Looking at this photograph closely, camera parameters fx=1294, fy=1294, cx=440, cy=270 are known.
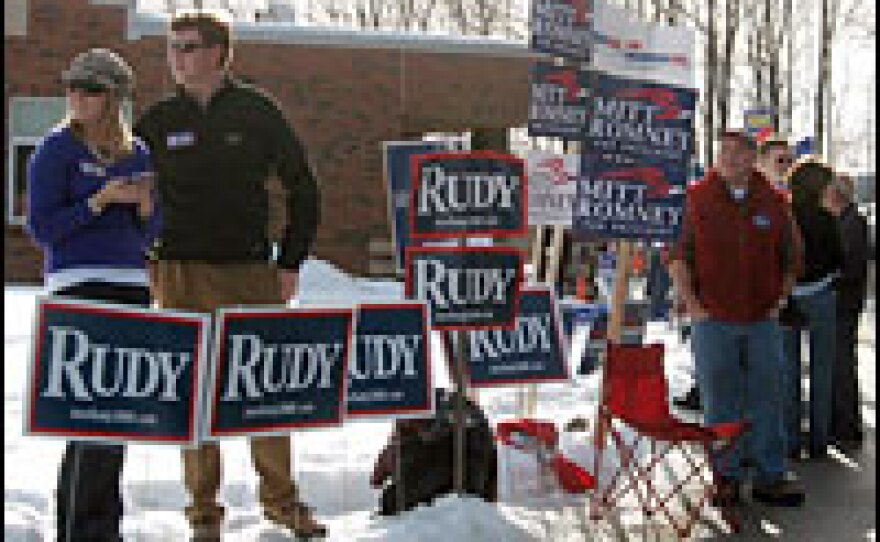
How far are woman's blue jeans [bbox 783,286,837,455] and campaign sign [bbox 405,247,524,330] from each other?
3.17 metres

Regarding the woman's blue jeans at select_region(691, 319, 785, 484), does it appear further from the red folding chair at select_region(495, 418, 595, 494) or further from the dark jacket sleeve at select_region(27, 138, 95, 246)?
the dark jacket sleeve at select_region(27, 138, 95, 246)

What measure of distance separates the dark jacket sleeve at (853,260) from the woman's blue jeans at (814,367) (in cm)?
24

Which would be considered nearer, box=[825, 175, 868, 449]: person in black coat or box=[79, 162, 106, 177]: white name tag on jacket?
box=[79, 162, 106, 177]: white name tag on jacket

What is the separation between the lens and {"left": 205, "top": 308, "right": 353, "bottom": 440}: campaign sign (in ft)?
17.0

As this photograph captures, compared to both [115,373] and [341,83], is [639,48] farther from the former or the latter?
[341,83]

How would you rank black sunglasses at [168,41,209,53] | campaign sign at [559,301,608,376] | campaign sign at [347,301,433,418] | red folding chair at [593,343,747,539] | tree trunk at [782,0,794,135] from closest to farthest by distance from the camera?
black sunglasses at [168,41,209,53] → campaign sign at [347,301,433,418] → red folding chair at [593,343,747,539] → campaign sign at [559,301,608,376] → tree trunk at [782,0,794,135]

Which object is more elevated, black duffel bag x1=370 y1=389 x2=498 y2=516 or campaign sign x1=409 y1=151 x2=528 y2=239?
campaign sign x1=409 y1=151 x2=528 y2=239

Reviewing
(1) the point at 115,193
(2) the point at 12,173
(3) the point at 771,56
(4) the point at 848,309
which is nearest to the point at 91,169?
(1) the point at 115,193

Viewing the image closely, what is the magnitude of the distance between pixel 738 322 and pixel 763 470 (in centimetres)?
87

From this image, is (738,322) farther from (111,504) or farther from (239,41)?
(239,41)

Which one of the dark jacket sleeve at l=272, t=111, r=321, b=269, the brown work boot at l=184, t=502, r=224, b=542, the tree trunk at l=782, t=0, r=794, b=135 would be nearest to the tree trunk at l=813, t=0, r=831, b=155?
the tree trunk at l=782, t=0, r=794, b=135

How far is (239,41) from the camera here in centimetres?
2205

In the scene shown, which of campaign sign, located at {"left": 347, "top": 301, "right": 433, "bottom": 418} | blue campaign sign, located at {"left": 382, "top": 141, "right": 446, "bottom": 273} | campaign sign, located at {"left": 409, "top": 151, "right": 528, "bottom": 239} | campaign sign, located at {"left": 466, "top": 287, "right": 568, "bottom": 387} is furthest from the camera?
campaign sign, located at {"left": 466, "top": 287, "right": 568, "bottom": 387}

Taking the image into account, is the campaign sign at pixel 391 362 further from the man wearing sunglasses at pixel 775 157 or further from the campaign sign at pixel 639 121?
the man wearing sunglasses at pixel 775 157
